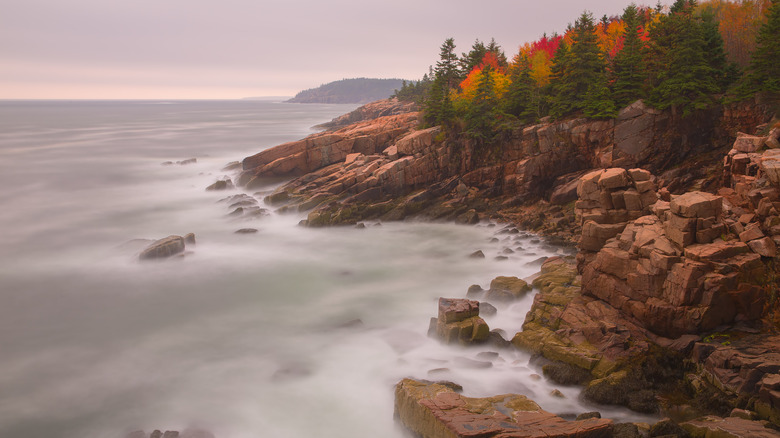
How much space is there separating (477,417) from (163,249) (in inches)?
955

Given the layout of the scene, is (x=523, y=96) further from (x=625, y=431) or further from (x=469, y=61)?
(x=625, y=431)

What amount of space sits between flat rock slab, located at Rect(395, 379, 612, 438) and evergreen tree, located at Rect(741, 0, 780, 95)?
93.5 ft

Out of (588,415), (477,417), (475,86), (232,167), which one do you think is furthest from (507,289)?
(232,167)

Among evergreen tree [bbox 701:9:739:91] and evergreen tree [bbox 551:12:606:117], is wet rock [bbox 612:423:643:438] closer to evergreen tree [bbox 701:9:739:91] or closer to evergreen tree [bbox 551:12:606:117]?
evergreen tree [bbox 551:12:606:117]

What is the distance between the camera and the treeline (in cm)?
3084

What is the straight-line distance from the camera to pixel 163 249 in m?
28.7

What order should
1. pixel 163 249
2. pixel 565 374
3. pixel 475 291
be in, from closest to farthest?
1. pixel 565 374
2. pixel 475 291
3. pixel 163 249

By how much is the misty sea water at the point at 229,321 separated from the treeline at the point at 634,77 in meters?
11.4

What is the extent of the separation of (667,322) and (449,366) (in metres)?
7.42

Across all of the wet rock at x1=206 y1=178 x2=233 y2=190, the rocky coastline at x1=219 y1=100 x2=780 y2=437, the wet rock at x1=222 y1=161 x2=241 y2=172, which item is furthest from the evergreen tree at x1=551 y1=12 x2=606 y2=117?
the wet rock at x1=222 y1=161 x2=241 y2=172

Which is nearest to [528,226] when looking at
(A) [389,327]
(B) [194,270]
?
(A) [389,327]

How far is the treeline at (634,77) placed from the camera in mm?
30844

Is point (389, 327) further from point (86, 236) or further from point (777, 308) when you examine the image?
point (86, 236)

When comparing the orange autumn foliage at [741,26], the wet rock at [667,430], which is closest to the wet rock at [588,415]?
the wet rock at [667,430]
